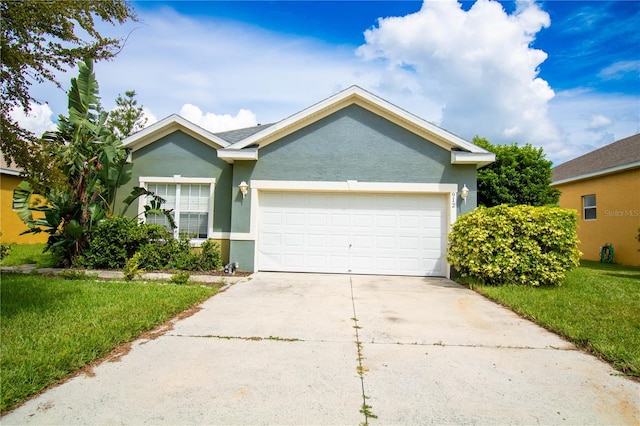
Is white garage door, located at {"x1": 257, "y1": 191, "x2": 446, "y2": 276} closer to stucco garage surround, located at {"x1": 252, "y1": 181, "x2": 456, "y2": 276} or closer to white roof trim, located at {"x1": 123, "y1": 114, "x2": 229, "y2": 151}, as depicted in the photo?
stucco garage surround, located at {"x1": 252, "y1": 181, "x2": 456, "y2": 276}

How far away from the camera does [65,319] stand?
16.4ft

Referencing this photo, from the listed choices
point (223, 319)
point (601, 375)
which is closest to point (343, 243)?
point (223, 319)

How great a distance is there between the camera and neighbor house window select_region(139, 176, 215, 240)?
10.8 metres

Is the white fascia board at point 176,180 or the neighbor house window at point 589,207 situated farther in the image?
the neighbor house window at point 589,207

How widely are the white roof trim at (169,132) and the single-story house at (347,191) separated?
974 mm

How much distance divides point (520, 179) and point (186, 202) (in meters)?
11.7

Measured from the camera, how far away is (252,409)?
2.90 metres

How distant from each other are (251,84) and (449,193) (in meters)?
7.30

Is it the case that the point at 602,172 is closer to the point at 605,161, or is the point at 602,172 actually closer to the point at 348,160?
the point at 605,161

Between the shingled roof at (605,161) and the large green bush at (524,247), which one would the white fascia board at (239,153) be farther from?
the shingled roof at (605,161)

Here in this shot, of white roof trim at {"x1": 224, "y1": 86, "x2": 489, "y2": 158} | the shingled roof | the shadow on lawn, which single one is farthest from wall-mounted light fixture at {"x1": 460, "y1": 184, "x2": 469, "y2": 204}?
the shadow on lawn

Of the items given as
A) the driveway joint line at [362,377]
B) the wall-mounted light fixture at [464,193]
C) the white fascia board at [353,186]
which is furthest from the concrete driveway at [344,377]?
the white fascia board at [353,186]

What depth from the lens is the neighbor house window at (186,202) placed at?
1078 cm

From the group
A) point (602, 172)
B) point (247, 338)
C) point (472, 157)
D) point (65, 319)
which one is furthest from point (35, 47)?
point (602, 172)
